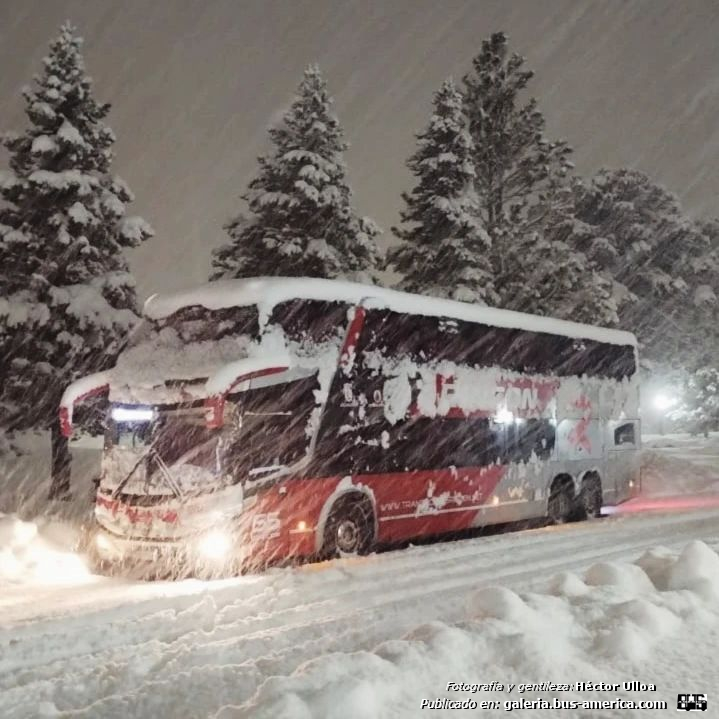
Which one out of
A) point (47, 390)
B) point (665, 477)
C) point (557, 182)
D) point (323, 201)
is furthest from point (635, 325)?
point (47, 390)

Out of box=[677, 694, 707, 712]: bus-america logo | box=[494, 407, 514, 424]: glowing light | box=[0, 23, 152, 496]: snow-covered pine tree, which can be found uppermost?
box=[0, 23, 152, 496]: snow-covered pine tree

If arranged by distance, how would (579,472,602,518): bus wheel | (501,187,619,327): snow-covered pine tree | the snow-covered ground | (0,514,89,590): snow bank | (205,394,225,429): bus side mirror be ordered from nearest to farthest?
the snow-covered ground
(205,394,225,429): bus side mirror
(0,514,89,590): snow bank
(579,472,602,518): bus wheel
(501,187,619,327): snow-covered pine tree

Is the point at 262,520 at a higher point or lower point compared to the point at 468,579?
higher

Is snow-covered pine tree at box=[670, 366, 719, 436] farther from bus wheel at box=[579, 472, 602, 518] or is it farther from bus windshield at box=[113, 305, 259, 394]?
bus windshield at box=[113, 305, 259, 394]

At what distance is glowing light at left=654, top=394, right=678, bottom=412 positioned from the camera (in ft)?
144

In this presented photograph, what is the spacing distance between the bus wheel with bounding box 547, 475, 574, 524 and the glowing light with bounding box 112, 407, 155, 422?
8.41m

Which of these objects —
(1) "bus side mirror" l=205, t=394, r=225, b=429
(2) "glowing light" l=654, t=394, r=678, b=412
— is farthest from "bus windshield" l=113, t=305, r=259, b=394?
(2) "glowing light" l=654, t=394, r=678, b=412

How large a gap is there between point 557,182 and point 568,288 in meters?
4.81

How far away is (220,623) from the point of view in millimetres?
7695

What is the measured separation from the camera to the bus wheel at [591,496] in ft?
55.5

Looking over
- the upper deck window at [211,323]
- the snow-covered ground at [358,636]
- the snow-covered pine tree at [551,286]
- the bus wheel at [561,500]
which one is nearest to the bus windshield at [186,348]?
the upper deck window at [211,323]

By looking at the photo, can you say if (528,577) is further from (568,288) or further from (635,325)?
(635,325)

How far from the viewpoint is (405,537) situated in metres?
12.6

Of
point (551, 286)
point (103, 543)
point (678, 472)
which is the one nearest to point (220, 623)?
point (103, 543)
